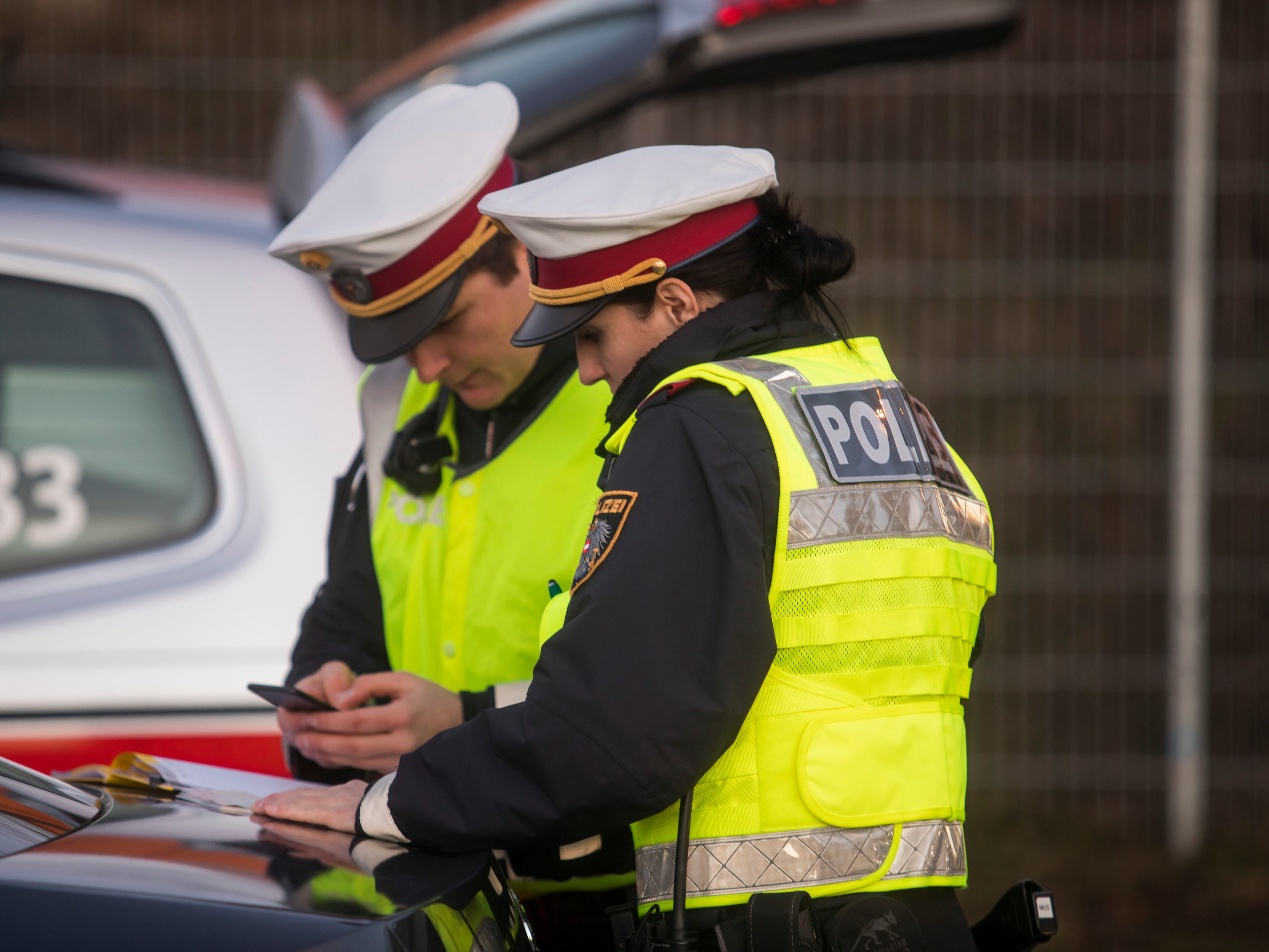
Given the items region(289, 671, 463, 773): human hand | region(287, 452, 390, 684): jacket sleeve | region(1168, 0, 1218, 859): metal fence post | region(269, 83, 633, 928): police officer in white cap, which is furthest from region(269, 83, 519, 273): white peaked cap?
region(1168, 0, 1218, 859): metal fence post

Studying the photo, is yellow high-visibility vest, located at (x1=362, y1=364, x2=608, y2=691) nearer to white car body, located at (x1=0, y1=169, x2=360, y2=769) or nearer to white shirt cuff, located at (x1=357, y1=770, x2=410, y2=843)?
white car body, located at (x1=0, y1=169, x2=360, y2=769)

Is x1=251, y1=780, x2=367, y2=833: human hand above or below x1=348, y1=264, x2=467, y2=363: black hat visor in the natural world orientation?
below

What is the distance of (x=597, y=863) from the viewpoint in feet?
5.72

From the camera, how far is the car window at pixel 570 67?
253 centimetres

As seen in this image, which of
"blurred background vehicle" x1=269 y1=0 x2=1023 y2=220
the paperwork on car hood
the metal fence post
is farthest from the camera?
the metal fence post

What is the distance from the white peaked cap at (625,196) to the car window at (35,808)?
2.62 ft

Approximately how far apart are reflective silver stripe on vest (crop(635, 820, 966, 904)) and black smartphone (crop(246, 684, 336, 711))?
22.3 inches

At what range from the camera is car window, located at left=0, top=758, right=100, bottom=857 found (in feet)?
4.18

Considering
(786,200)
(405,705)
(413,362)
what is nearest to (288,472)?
(413,362)

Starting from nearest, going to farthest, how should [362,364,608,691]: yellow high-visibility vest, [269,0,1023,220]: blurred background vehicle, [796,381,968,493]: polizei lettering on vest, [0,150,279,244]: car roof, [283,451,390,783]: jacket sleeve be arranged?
[796,381,968,493]: polizei lettering on vest < [362,364,608,691]: yellow high-visibility vest < [283,451,390,783]: jacket sleeve < [0,150,279,244]: car roof < [269,0,1023,220]: blurred background vehicle

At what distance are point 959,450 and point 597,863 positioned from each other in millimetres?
3539

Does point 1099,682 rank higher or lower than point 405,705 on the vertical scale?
lower

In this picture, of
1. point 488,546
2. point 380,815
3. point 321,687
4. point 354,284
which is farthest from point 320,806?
point 354,284

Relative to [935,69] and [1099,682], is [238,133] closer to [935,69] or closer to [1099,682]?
[935,69]
